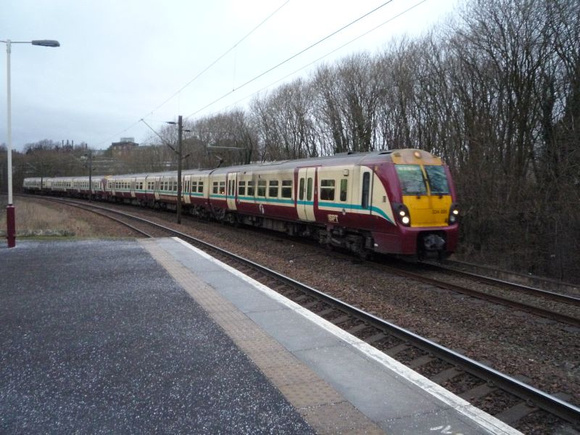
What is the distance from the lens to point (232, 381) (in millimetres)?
4324

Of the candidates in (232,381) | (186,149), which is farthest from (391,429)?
(186,149)

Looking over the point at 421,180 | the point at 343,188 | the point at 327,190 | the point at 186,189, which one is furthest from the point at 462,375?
the point at 186,189

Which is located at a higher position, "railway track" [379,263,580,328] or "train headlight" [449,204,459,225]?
"train headlight" [449,204,459,225]

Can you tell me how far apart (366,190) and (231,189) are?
10977mm

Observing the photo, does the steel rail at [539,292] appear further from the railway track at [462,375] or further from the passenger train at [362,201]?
the railway track at [462,375]

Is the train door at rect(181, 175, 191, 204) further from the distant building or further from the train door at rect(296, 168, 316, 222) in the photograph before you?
the distant building

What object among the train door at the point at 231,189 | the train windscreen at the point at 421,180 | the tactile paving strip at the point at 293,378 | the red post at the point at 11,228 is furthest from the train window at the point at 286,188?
the tactile paving strip at the point at 293,378

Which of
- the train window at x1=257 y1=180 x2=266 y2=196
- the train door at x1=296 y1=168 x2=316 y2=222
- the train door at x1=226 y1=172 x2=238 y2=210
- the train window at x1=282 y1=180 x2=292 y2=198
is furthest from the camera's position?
the train door at x1=226 y1=172 x2=238 y2=210

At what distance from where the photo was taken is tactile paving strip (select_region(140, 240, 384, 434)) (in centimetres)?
355

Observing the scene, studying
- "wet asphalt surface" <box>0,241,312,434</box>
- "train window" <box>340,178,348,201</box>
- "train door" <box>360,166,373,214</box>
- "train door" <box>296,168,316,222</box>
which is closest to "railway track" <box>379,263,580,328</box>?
"train door" <box>360,166,373,214</box>

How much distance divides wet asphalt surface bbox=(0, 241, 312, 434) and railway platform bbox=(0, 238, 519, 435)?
0.05 feet

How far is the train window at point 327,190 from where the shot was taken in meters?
13.1

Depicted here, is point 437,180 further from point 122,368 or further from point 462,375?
point 122,368

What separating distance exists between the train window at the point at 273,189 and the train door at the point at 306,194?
1.95 meters
